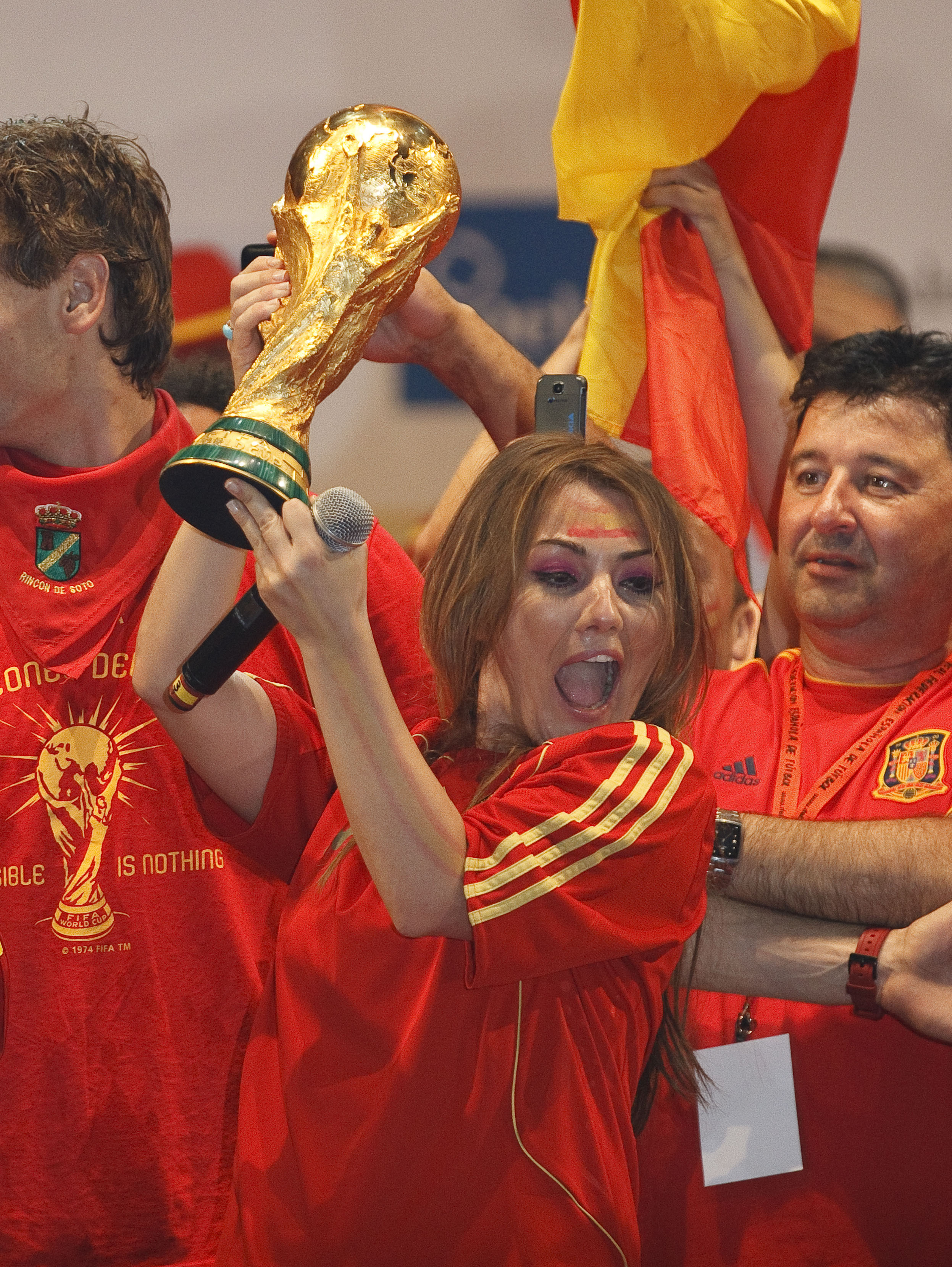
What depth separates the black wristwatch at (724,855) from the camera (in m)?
1.71

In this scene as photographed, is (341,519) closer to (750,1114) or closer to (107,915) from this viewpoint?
(107,915)

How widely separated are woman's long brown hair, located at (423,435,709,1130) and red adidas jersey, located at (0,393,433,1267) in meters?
0.13

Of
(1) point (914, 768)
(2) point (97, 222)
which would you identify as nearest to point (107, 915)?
(2) point (97, 222)

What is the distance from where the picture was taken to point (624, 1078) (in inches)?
53.9

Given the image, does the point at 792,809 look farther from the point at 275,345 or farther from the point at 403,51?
the point at 403,51

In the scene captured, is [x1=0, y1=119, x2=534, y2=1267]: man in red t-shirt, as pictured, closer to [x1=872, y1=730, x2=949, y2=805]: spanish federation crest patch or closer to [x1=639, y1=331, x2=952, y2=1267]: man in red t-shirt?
[x1=639, y1=331, x2=952, y2=1267]: man in red t-shirt

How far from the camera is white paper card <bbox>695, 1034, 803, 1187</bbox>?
1.74 meters

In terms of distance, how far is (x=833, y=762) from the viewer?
6.47 ft

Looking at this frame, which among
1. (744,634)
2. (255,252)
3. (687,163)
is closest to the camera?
(255,252)

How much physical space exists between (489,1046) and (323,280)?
0.69m

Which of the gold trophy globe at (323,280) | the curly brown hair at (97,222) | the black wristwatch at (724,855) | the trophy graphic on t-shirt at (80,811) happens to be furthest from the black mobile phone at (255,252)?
the black wristwatch at (724,855)

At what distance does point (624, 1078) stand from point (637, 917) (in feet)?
0.56

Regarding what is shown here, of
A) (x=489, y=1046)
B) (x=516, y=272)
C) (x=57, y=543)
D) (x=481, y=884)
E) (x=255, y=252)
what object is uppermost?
(x=516, y=272)

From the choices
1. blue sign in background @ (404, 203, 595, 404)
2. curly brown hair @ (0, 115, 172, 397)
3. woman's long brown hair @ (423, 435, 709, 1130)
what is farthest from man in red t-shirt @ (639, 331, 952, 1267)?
blue sign in background @ (404, 203, 595, 404)
